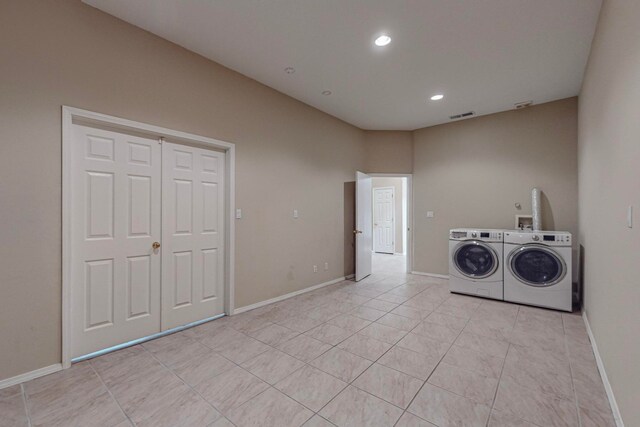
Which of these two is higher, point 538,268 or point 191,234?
point 191,234

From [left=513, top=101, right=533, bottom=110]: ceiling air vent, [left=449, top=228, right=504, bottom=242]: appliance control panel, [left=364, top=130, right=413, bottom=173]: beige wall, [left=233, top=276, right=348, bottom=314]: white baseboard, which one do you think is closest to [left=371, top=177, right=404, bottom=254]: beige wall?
[left=364, top=130, right=413, bottom=173]: beige wall

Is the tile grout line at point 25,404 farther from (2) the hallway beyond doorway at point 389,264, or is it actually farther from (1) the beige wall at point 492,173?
(1) the beige wall at point 492,173

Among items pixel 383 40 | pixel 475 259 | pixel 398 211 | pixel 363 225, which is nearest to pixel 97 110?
pixel 383 40

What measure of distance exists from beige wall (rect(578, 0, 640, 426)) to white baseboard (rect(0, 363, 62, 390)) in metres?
3.44

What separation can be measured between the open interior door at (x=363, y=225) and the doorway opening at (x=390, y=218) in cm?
281

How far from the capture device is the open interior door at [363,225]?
4.56 meters

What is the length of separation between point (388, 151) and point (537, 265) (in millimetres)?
2988

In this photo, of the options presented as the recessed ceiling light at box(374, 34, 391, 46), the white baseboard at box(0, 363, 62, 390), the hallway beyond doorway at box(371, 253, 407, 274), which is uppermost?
the recessed ceiling light at box(374, 34, 391, 46)

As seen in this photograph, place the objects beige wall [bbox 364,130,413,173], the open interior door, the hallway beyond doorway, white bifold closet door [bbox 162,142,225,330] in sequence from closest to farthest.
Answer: white bifold closet door [bbox 162,142,225,330] < the open interior door < beige wall [bbox 364,130,413,173] < the hallway beyond doorway

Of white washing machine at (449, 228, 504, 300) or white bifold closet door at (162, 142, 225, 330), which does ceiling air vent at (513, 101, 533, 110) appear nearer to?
white washing machine at (449, 228, 504, 300)

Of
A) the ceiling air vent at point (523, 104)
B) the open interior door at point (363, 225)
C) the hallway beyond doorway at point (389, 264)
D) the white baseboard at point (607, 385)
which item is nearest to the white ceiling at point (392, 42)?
the ceiling air vent at point (523, 104)

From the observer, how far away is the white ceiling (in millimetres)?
2137

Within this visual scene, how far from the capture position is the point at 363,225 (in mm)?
4711

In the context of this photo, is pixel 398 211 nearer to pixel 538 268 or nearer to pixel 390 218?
pixel 390 218
